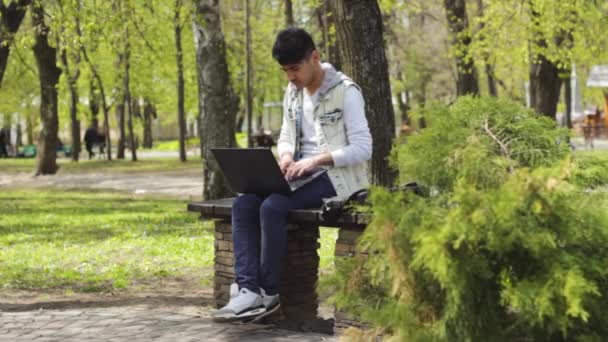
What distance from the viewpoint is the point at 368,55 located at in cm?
1026

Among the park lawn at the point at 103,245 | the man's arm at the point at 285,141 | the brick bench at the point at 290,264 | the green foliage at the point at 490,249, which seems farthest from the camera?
the park lawn at the point at 103,245

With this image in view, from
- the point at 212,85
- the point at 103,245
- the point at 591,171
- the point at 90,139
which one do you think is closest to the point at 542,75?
the point at 212,85

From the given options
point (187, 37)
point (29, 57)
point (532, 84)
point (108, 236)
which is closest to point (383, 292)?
point (108, 236)

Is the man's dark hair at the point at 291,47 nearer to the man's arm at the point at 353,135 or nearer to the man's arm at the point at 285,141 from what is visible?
the man's arm at the point at 353,135

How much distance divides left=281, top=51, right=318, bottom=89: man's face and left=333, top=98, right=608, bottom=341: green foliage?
1933 mm

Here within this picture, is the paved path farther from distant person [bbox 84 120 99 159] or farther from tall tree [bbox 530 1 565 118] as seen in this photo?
distant person [bbox 84 120 99 159]

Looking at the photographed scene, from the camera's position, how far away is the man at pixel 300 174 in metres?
6.41

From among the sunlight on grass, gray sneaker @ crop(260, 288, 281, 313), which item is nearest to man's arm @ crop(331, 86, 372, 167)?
gray sneaker @ crop(260, 288, 281, 313)

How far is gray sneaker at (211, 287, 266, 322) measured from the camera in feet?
20.9

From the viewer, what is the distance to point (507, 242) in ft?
13.3

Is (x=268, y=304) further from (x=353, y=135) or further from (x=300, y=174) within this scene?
(x=353, y=135)

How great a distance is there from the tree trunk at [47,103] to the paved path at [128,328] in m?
22.6

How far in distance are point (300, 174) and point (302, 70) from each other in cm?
62

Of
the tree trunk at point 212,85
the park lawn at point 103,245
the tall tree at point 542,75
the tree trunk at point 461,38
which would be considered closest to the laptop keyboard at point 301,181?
the park lawn at point 103,245
